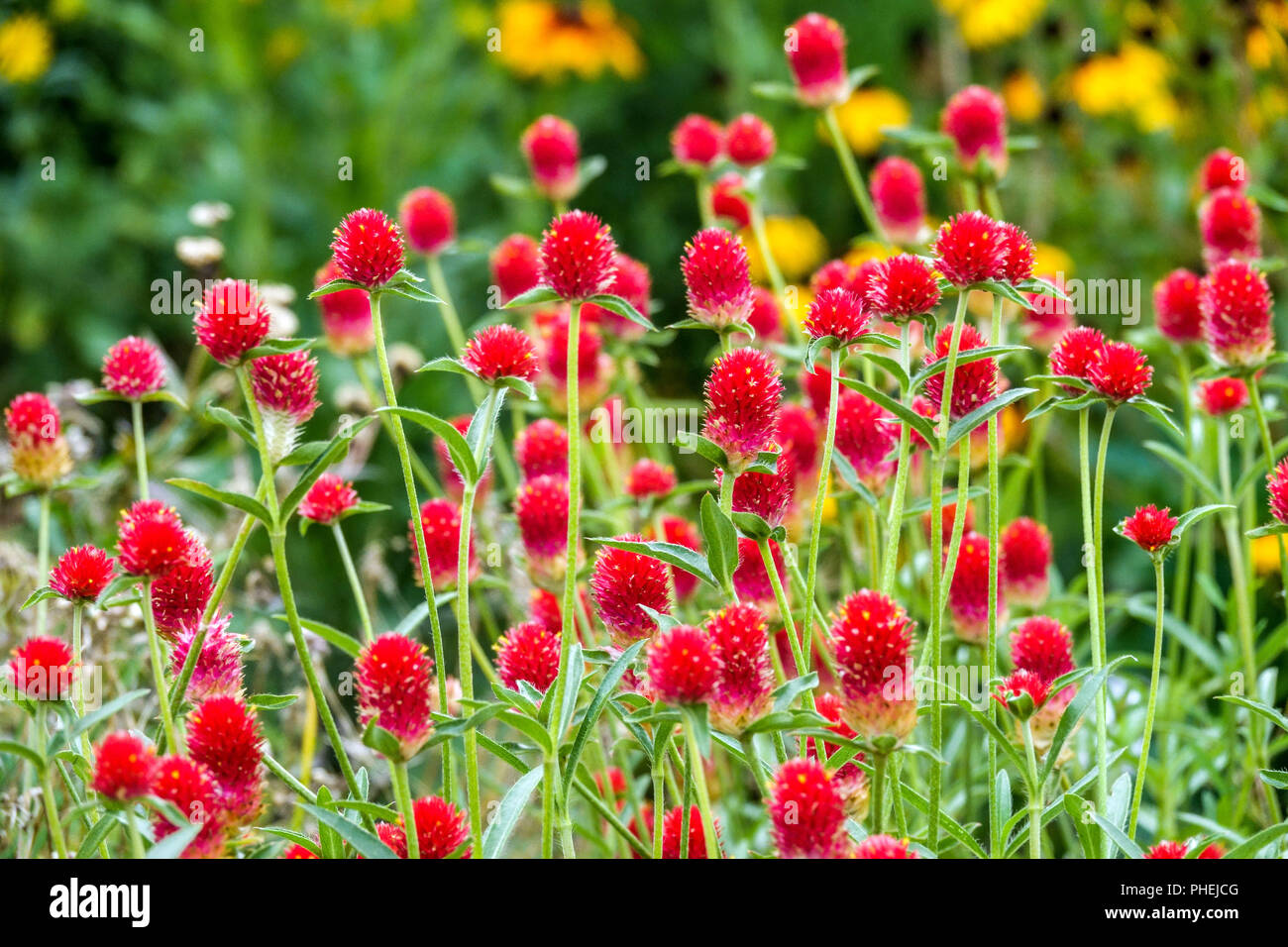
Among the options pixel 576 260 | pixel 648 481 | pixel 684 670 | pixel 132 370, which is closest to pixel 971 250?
pixel 576 260

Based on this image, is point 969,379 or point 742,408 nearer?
point 742,408

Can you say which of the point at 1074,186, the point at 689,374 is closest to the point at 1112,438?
the point at 1074,186

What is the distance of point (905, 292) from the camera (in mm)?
1153

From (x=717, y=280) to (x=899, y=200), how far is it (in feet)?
2.76

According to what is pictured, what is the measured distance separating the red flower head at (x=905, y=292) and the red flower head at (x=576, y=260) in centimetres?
23

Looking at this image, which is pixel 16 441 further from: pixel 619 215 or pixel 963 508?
pixel 619 215

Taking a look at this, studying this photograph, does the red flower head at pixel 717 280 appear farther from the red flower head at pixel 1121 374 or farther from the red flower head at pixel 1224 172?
the red flower head at pixel 1224 172

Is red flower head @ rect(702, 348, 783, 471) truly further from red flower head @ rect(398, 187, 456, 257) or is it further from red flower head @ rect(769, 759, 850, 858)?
red flower head @ rect(398, 187, 456, 257)

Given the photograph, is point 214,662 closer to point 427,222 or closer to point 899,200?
point 427,222

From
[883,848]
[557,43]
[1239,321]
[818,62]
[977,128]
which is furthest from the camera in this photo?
[557,43]

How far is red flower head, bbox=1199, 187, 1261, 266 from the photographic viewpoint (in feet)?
5.83

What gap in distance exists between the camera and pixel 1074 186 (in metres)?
3.80

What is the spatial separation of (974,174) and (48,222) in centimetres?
291

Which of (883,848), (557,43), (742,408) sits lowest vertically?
(883,848)
